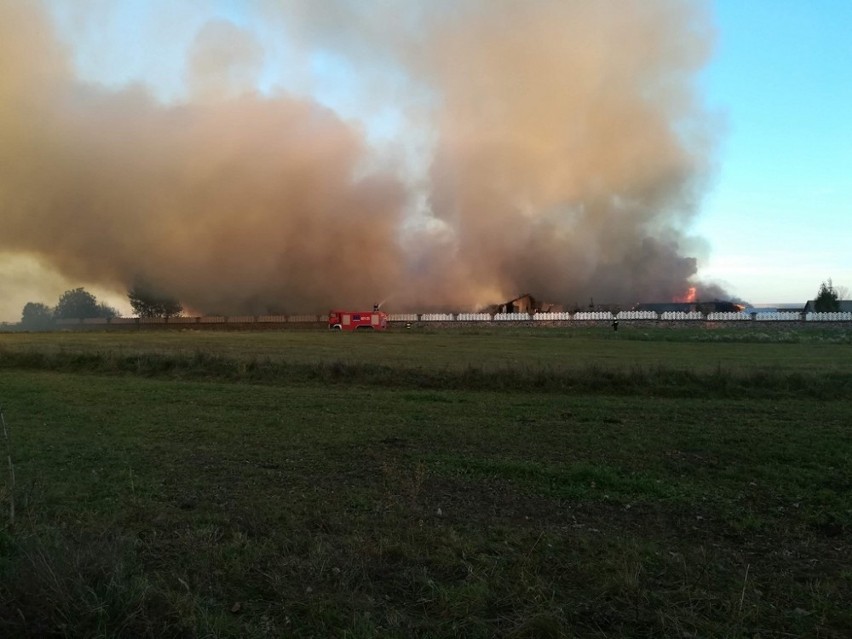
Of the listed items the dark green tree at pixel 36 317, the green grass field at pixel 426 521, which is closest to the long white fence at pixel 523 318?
the dark green tree at pixel 36 317

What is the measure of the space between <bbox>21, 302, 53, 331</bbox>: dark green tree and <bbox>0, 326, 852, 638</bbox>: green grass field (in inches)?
4565

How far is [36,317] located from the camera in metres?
125

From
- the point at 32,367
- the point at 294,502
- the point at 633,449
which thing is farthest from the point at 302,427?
the point at 32,367

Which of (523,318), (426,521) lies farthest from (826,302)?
(426,521)

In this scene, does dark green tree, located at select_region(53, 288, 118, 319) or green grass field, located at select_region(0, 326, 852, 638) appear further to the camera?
dark green tree, located at select_region(53, 288, 118, 319)

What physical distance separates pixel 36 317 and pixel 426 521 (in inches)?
5597

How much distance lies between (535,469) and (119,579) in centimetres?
663

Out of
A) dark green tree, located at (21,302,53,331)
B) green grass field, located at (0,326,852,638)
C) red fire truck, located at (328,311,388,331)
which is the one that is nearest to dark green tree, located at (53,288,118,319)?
dark green tree, located at (21,302,53,331)

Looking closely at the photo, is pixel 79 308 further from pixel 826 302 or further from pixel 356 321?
pixel 826 302

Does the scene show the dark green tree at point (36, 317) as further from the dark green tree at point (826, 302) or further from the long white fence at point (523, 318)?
the dark green tree at point (826, 302)

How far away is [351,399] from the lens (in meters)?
19.0

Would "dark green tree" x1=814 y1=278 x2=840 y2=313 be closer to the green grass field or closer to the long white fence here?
the long white fence

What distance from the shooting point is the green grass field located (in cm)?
466

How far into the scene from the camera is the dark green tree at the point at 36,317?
115 metres
